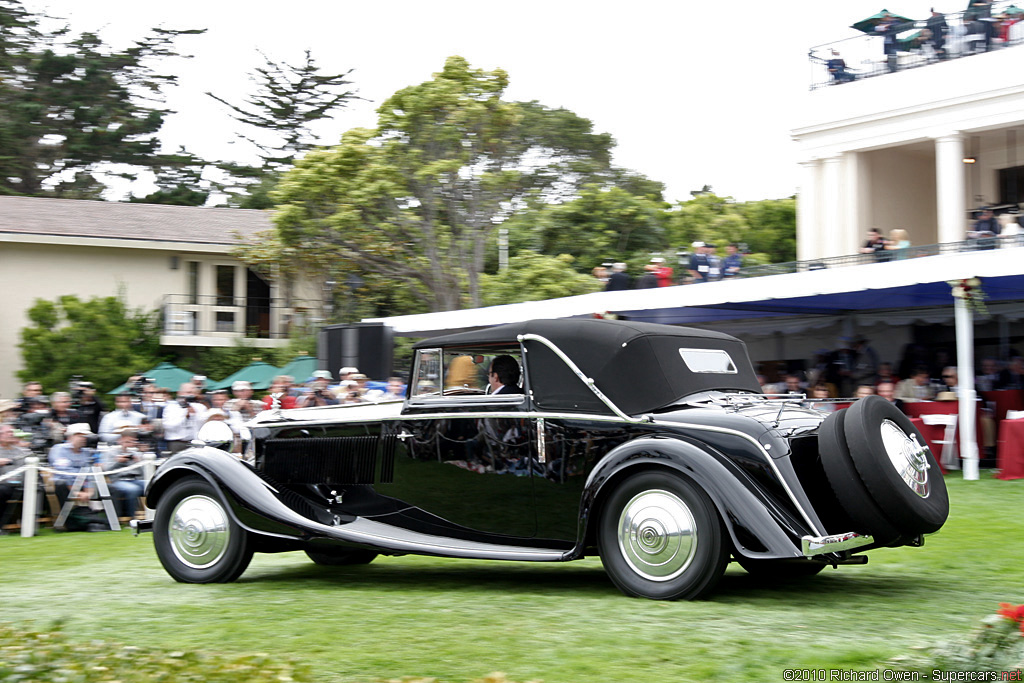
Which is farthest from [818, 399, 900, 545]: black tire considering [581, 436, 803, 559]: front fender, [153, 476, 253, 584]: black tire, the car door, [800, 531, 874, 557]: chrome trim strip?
[153, 476, 253, 584]: black tire

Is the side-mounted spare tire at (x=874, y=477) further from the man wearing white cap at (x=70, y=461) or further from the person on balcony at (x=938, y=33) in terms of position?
the person on balcony at (x=938, y=33)

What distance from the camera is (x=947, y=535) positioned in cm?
891

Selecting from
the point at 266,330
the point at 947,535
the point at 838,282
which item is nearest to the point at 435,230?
the point at 266,330

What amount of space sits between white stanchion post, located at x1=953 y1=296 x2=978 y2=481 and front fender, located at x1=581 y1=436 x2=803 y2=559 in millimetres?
8380

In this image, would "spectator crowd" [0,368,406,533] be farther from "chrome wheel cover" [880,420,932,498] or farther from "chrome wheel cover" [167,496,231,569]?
"chrome wheel cover" [880,420,932,498]

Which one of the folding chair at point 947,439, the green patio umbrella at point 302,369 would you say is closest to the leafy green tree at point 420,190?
the green patio umbrella at point 302,369

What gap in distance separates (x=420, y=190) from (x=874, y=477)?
22094mm

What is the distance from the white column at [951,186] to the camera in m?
21.3

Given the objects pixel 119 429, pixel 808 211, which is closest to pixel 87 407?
pixel 119 429

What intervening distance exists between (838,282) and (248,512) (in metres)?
9.36

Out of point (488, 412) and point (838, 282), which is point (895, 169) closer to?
point (838, 282)

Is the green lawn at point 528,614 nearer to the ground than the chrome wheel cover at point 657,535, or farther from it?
nearer to the ground

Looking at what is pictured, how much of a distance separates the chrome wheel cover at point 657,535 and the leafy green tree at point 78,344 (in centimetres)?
2304

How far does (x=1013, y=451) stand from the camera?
12.7m
